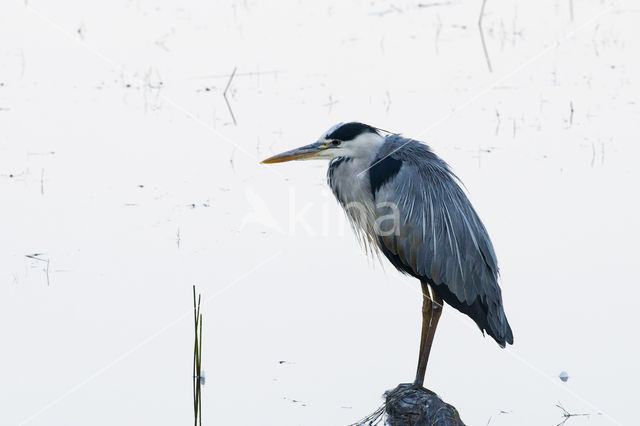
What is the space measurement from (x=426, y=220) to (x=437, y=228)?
59mm

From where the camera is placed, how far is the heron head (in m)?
4.52

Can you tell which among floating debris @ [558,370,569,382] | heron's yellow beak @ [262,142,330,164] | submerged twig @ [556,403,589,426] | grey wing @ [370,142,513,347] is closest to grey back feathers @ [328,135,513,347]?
grey wing @ [370,142,513,347]

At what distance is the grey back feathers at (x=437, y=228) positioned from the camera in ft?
14.7

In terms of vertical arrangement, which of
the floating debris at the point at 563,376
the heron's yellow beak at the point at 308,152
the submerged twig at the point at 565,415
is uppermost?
the heron's yellow beak at the point at 308,152

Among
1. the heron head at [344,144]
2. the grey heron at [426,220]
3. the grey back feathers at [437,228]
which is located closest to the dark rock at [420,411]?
the grey heron at [426,220]

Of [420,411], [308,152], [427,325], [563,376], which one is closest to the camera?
[420,411]

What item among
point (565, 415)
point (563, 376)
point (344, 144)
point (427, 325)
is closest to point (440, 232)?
point (427, 325)

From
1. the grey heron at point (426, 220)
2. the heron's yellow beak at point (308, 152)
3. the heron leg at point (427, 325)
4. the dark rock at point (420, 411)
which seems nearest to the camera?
the dark rock at point (420, 411)

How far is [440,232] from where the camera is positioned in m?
4.52

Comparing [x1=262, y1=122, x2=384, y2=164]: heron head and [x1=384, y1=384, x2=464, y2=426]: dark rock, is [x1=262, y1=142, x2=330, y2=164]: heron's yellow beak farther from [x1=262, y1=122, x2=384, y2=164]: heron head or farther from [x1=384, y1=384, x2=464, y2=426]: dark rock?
[x1=384, y1=384, x2=464, y2=426]: dark rock

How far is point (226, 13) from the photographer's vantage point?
9.16 m

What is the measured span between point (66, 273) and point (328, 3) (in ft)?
16.2

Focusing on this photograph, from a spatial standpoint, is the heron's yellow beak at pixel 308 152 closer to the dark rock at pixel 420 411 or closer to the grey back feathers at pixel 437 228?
the grey back feathers at pixel 437 228

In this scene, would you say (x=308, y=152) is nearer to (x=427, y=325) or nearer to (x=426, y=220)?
(x=426, y=220)
